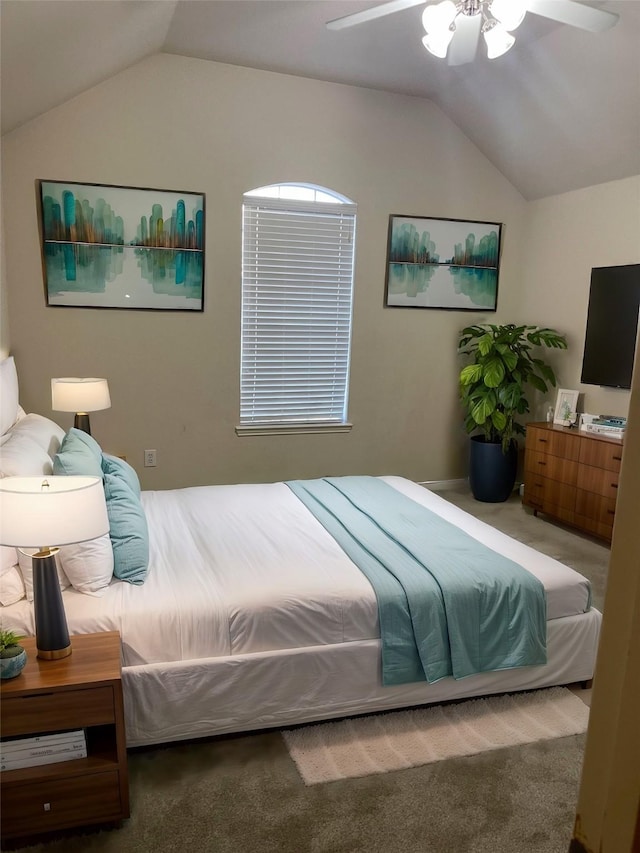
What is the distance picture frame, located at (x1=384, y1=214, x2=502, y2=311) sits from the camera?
477 cm

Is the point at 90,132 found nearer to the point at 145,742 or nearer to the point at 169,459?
the point at 169,459

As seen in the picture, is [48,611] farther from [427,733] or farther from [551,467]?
[551,467]

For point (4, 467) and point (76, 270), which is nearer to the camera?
point (4, 467)

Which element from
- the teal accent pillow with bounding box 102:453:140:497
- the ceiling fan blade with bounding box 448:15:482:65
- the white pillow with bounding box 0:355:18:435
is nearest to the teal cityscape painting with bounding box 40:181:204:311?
the white pillow with bounding box 0:355:18:435

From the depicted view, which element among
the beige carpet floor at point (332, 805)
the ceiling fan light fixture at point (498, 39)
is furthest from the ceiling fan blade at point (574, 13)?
the beige carpet floor at point (332, 805)

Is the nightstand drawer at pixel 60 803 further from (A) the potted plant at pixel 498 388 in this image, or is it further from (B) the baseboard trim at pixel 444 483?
(B) the baseboard trim at pixel 444 483

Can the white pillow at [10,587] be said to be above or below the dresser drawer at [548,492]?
above

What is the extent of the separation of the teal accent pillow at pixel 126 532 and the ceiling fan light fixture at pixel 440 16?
2.31m

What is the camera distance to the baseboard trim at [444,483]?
5.23 meters

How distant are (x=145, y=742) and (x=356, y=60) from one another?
13.3 feet

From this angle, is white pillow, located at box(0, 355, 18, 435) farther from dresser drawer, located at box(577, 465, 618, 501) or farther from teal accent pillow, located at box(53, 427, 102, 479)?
dresser drawer, located at box(577, 465, 618, 501)

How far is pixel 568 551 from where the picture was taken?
401 cm

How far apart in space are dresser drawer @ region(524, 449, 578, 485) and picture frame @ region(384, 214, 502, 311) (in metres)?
1.35

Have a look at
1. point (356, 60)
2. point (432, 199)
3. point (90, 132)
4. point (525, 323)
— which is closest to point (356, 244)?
point (432, 199)
